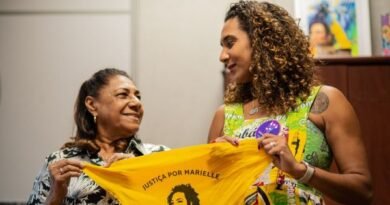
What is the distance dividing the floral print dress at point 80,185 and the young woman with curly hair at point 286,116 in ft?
1.42

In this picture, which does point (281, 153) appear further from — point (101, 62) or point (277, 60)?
point (101, 62)

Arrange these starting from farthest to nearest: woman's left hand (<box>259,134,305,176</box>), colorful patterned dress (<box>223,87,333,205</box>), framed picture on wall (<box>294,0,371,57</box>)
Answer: framed picture on wall (<box>294,0,371,57</box>)
colorful patterned dress (<box>223,87,333,205</box>)
woman's left hand (<box>259,134,305,176</box>)

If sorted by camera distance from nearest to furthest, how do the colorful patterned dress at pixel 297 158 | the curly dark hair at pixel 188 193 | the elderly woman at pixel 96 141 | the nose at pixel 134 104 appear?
the colorful patterned dress at pixel 297 158 < the curly dark hair at pixel 188 193 < the elderly woman at pixel 96 141 < the nose at pixel 134 104

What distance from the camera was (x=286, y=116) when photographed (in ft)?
4.74

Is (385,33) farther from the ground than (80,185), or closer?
farther from the ground

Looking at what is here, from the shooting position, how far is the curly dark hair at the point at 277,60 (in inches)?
58.7

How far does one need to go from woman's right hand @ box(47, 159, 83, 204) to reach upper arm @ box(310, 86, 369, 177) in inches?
32.4

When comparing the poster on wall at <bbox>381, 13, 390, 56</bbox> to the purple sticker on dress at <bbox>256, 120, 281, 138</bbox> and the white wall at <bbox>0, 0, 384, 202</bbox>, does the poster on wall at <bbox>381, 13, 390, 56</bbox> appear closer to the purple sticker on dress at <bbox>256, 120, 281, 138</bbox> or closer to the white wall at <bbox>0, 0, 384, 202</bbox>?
the white wall at <bbox>0, 0, 384, 202</bbox>

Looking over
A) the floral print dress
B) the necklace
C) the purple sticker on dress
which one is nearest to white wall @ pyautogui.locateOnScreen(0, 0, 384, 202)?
the floral print dress

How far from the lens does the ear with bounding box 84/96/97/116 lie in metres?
1.87

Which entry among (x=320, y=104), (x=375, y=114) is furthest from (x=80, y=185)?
(x=375, y=114)

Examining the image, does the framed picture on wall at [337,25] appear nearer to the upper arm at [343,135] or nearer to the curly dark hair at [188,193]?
the upper arm at [343,135]

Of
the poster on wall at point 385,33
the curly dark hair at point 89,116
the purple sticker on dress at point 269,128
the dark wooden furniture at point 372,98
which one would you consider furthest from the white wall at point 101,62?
the purple sticker on dress at point 269,128

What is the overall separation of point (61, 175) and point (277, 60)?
33.3 inches
